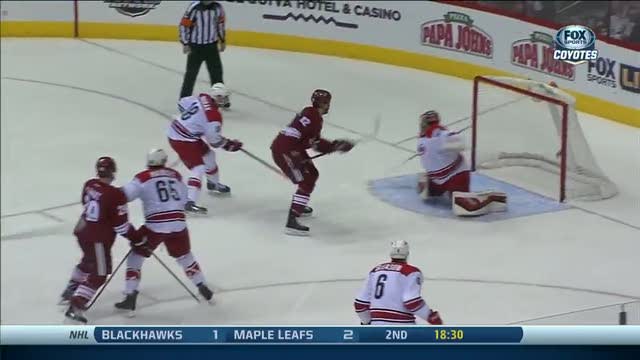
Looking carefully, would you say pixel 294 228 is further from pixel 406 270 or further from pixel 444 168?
pixel 406 270

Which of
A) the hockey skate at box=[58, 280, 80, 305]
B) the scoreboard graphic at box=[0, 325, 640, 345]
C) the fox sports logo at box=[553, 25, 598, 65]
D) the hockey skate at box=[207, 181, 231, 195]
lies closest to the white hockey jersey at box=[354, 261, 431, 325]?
the scoreboard graphic at box=[0, 325, 640, 345]

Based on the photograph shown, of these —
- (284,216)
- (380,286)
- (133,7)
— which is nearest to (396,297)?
(380,286)

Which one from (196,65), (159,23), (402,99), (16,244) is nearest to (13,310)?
(16,244)

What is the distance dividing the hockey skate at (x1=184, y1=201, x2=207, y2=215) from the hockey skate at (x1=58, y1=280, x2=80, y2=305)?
1.99 ft

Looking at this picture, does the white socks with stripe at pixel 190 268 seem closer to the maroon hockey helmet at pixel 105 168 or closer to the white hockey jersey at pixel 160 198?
the white hockey jersey at pixel 160 198

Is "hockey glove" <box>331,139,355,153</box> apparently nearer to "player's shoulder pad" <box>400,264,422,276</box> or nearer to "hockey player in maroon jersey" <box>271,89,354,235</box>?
"hockey player in maroon jersey" <box>271,89,354,235</box>

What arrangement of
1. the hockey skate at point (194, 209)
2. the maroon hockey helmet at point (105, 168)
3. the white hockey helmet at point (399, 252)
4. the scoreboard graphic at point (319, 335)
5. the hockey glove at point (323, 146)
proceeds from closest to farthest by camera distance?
the scoreboard graphic at point (319, 335)
the white hockey helmet at point (399, 252)
the maroon hockey helmet at point (105, 168)
the hockey skate at point (194, 209)
the hockey glove at point (323, 146)

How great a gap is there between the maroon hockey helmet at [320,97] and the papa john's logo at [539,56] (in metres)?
0.64

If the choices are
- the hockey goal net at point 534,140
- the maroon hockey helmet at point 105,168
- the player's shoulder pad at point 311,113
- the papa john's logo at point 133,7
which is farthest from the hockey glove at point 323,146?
the papa john's logo at point 133,7

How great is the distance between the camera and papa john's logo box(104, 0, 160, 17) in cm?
540

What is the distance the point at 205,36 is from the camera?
438 centimetres

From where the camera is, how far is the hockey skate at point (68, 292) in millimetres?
3396

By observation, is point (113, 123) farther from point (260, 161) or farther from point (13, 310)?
point (13, 310)

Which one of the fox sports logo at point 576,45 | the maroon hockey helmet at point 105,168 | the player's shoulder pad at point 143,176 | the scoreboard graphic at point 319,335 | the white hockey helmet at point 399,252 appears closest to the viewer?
the scoreboard graphic at point 319,335
